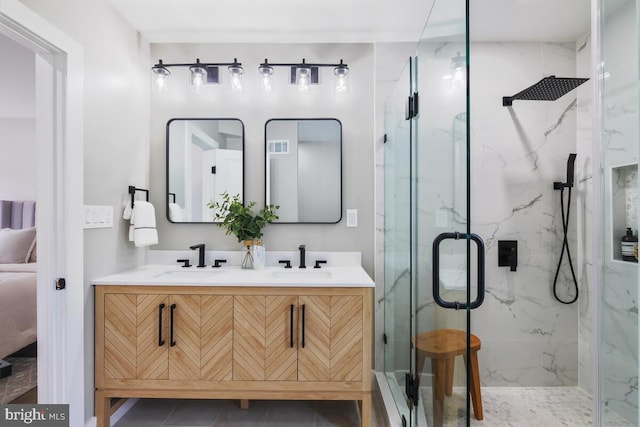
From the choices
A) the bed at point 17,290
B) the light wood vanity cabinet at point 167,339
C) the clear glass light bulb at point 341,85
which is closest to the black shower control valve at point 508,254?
the clear glass light bulb at point 341,85

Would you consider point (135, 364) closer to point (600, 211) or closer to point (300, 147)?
point (300, 147)

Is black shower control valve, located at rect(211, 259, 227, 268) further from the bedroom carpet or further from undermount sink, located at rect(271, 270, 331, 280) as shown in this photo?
the bedroom carpet

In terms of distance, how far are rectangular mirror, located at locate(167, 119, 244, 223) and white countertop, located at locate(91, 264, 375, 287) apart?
387 mm

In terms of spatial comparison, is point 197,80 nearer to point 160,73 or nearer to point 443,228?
point 160,73

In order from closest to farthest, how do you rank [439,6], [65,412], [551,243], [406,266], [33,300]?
[439,6], [65,412], [406,266], [551,243], [33,300]

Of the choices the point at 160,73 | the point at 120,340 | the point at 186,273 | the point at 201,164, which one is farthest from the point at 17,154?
the point at 120,340

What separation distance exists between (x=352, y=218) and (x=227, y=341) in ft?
3.68

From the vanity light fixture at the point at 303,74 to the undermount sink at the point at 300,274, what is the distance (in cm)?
122

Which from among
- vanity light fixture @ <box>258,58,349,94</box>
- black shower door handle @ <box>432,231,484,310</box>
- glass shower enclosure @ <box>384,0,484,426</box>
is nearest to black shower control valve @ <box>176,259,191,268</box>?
vanity light fixture @ <box>258,58,349,94</box>

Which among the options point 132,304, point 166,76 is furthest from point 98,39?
point 132,304

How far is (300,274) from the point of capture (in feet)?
6.89

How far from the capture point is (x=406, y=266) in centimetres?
170

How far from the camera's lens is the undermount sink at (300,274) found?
2008 mm

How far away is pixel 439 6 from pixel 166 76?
1859 mm
